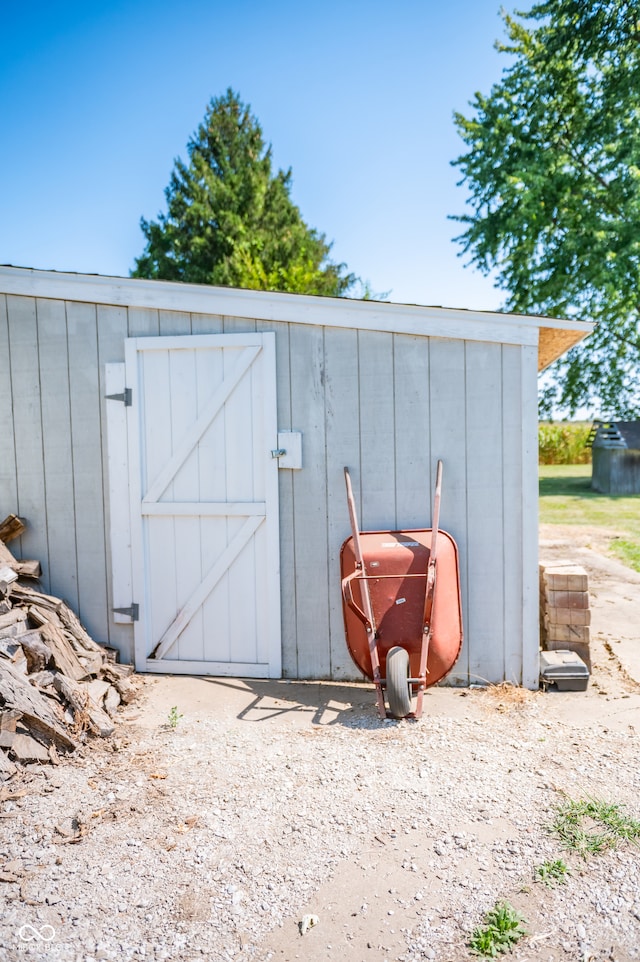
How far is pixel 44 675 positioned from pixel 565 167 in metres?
16.1

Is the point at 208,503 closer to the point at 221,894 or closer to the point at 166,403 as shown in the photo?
the point at 166,403

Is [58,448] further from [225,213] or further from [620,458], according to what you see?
[225,213]

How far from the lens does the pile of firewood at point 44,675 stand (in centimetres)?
291

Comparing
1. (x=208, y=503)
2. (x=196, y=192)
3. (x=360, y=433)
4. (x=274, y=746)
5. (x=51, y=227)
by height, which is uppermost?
(x=196, y=192)

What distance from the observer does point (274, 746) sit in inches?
121

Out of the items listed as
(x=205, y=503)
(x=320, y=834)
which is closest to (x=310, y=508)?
(x=205, y=503)

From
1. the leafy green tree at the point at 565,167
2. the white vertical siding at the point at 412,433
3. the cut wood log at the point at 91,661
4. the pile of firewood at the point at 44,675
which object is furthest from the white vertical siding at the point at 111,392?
the leafy green tree at the point at 565,167

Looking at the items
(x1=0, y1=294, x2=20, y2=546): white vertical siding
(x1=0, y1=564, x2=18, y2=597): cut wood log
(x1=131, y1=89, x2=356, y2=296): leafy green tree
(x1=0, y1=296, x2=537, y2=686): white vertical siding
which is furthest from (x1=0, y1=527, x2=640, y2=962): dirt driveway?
(x1=131, y1=89, x2=356, y2=296): leafy green tree

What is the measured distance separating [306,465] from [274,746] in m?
1.68

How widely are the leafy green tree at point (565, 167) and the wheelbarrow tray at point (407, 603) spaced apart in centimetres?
1244

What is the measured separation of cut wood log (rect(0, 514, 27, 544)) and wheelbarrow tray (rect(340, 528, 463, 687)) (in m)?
2.28

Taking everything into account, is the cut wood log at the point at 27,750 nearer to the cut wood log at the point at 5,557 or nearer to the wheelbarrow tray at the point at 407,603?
the cut wood log at the point at 5,557

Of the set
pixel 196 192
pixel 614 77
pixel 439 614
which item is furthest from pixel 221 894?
pixel 196 192

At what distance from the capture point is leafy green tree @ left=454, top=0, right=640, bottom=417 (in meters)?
13.4
